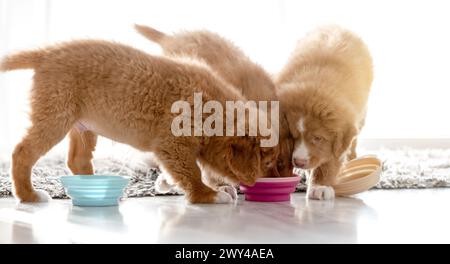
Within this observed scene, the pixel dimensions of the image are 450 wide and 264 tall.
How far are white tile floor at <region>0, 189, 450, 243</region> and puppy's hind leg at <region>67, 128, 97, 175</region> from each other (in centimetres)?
31

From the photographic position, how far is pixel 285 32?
4977 mm

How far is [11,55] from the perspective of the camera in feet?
8.36

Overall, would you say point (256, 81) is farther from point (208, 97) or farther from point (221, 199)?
point (221, 199)

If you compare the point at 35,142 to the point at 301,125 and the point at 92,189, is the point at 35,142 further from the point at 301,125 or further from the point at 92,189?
the point at 301,125

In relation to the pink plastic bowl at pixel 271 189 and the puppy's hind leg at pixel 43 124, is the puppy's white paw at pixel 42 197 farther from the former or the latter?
the pink plastic bowl at pixel 271 189

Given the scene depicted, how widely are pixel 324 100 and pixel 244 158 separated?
471 millimetres

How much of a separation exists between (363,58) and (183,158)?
4.35 feet

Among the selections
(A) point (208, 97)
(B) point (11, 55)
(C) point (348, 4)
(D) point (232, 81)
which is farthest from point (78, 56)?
(C) point (348, 4)

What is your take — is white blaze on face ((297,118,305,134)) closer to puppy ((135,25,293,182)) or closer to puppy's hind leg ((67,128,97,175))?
puppy ((135,25,293,182))

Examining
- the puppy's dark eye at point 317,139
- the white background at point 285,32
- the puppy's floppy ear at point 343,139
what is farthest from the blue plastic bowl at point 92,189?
the white background at point 285,32

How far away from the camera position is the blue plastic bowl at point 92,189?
8.37ft

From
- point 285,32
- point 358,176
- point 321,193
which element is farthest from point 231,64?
point 285,32

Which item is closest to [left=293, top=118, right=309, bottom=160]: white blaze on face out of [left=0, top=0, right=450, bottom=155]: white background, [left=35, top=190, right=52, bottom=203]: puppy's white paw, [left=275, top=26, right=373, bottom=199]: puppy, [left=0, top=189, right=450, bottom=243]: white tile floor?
[left=275, top=26, right=373, bottom=199]: puppy

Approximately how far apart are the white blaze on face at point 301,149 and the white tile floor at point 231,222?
0.70 ft
